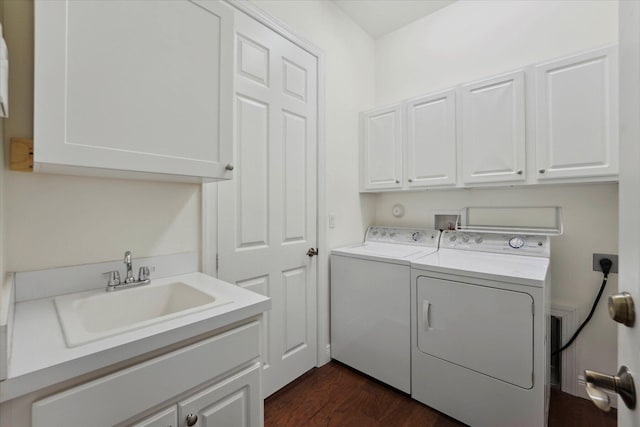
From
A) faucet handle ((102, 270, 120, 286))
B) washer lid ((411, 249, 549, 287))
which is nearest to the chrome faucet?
faucet handle ((102, 270, 120, 286))

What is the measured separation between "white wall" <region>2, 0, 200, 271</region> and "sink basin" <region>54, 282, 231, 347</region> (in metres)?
0.18

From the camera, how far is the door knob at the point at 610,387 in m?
0.51

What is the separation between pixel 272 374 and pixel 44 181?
61.2 inches

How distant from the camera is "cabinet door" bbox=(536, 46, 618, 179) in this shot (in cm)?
150

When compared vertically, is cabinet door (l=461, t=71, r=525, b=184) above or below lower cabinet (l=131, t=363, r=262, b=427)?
above

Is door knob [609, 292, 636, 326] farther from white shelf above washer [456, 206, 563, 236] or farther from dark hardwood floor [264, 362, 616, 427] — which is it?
white shelf above washer [456, 206, 563, 236]

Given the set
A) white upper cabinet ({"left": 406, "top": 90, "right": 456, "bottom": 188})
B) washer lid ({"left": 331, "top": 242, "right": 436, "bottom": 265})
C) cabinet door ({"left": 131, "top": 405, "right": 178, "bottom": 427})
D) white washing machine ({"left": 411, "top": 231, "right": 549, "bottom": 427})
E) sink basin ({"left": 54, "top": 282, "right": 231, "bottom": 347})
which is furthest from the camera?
white upper cabinet ({"left": 406, "top": 90, "right": 456, "bottom": 188})

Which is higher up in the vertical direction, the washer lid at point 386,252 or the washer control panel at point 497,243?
the washer control panel at point 497,243

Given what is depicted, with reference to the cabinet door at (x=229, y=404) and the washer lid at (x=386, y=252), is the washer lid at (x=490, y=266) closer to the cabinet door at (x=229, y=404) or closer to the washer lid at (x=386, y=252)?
the washer lid at (x=386, y=252)

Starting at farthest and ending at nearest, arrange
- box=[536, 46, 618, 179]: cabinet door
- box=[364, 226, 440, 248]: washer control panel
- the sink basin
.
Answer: box=[364, 226, 440, 248]: washer control panel → box=[536, 46, 618, 179]: cabinet door → the sink basin

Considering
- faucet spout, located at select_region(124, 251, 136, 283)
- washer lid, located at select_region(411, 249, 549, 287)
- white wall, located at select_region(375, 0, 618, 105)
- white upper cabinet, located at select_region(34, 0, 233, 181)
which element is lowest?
washer lid, located at select_region(411, 249, 549, 287)

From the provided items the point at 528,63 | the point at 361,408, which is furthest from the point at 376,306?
the point at 528,63

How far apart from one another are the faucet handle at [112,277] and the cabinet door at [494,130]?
2.11 metres

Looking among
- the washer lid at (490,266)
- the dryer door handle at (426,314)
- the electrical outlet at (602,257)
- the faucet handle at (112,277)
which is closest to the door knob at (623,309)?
the washer lid at (490,266)
